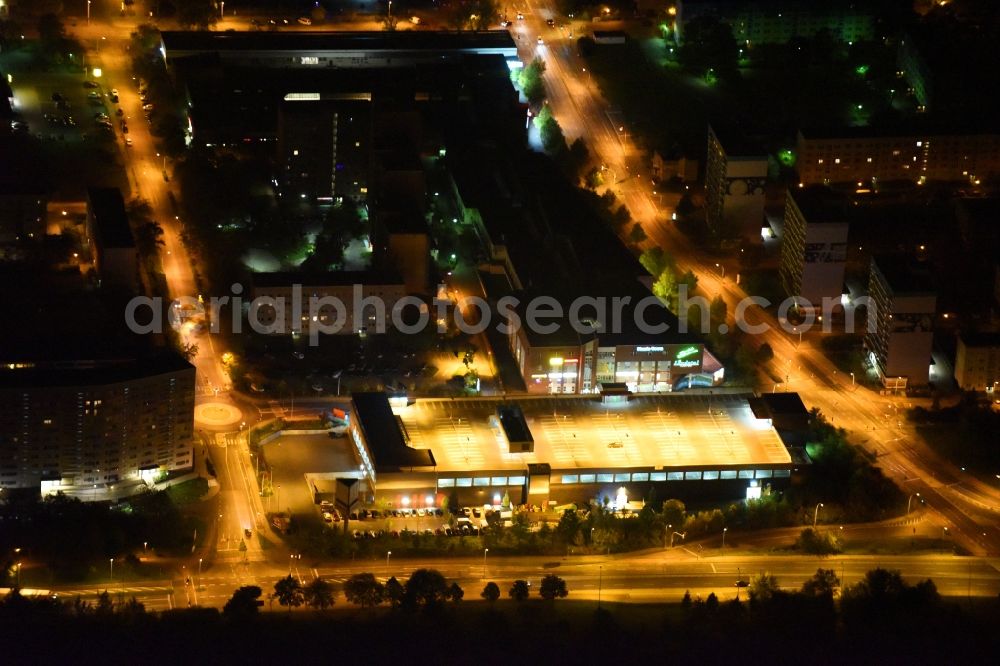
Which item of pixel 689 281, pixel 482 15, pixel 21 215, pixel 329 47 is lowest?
pixel 689 281

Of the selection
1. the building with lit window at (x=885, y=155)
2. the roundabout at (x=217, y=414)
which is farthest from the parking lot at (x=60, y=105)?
the building with lit window at (x=885, y=155)

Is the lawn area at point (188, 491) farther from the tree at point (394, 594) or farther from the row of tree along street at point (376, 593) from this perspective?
the tree at point (394, 594)

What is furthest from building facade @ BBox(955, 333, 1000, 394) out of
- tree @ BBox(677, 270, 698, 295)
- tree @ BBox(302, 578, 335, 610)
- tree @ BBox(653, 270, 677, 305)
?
tree @ BBox(302, 578, 335, 610)

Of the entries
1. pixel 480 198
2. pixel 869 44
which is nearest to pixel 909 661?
pixel 480 198

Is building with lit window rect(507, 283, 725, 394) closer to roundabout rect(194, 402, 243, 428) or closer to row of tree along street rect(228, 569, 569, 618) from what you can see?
roundabout rect(194, 402, 243, 428)

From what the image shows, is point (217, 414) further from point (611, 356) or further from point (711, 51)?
point (711, 51)

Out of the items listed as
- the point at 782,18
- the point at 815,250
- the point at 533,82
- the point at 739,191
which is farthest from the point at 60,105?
the point at 782,18
